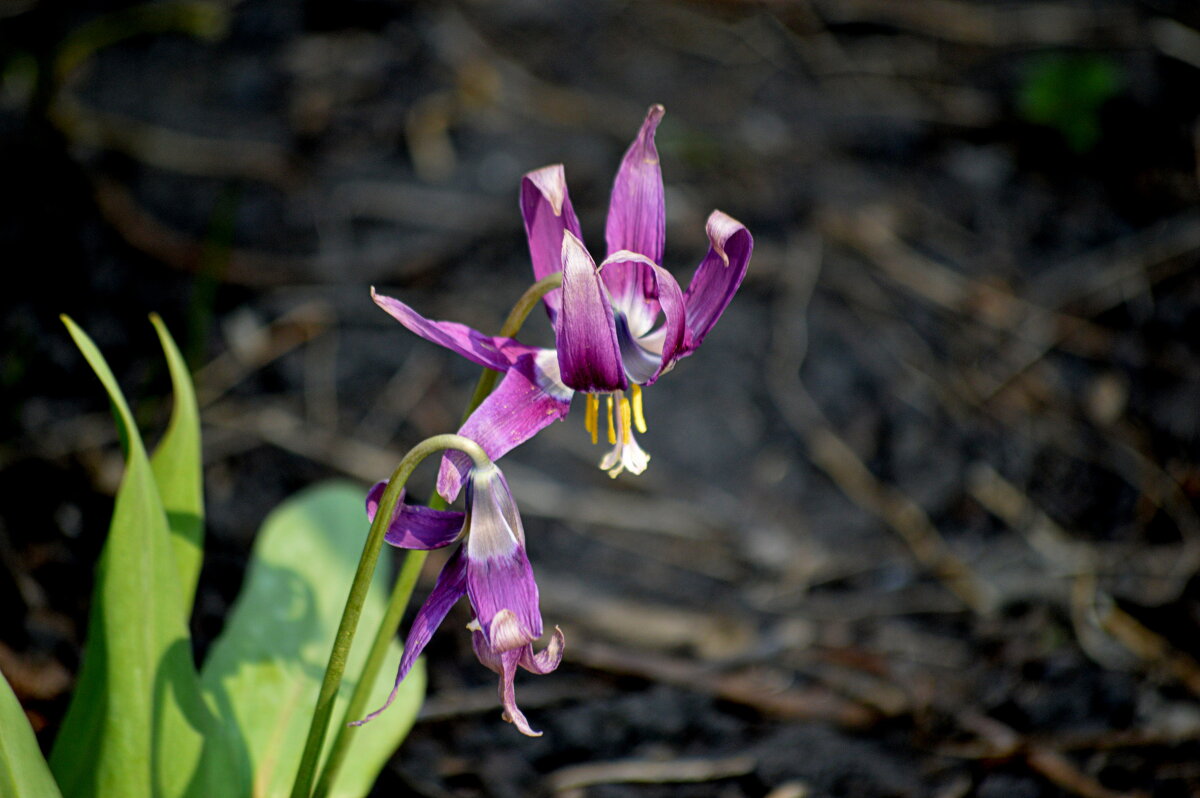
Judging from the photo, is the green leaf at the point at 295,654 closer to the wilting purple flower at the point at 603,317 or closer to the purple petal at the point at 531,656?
the purple petal at the point at 531,656

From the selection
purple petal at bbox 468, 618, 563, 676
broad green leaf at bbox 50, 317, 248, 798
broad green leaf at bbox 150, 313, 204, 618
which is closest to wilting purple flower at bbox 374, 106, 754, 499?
purple petal at bbox 468, 618, 563, 676

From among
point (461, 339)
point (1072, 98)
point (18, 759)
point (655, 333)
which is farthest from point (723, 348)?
point (18, 759)

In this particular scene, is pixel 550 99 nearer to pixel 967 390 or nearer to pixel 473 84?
pixel 473 84

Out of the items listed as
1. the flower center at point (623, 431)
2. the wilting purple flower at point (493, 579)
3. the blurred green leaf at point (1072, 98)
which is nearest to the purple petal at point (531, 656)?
the wilting purple flower at point (493, 579)

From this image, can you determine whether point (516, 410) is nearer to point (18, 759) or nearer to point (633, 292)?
point (633, 292)

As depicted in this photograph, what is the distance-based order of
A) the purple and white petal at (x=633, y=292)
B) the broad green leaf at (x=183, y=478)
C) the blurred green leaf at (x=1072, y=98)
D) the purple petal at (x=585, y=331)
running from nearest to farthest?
1. the purple petal at (x=585, y=331)
2. the purple and white petal at (x=633, y=292)
3. the broad green leaf at (x=183, y=478)
4. the blurred green leaf at (x=1072, y=98)

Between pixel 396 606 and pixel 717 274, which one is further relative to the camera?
pixel 396 606
